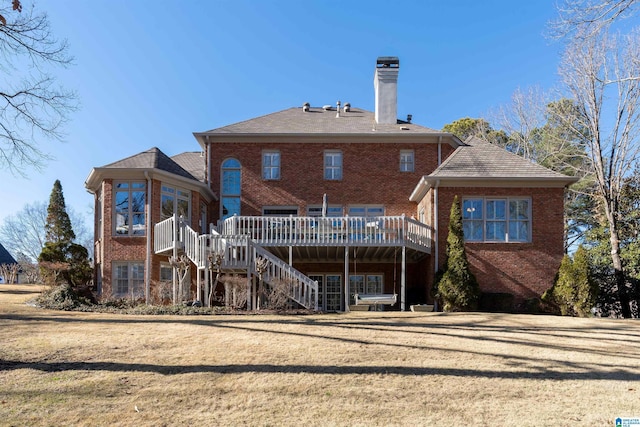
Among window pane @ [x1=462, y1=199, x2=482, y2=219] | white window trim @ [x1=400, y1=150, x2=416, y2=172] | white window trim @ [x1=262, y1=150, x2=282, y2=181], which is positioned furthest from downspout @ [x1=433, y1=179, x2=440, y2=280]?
white window trim @ [x1=262, y1=150, x2=282, y2=181]

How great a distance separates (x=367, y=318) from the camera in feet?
42.9

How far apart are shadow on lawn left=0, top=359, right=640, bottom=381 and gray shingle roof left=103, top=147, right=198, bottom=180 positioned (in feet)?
35.4

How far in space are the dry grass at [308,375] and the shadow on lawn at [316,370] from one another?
1.2 inches

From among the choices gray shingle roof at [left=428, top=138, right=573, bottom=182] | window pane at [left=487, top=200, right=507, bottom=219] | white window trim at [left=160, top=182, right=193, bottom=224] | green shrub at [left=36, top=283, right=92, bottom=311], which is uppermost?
gray shingle roof at [left=428, top=138, right=573, bottom=182]

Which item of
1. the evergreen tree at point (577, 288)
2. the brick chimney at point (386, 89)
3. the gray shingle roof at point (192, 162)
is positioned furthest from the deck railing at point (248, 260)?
the brick chimney at point (386, 89)

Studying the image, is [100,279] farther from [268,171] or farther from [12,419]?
[12,419]

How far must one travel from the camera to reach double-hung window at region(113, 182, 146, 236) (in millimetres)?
17688

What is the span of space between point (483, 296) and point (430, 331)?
22.7ft

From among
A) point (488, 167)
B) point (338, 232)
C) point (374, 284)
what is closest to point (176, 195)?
point (338, 232)

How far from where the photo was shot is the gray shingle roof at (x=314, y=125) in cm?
2072

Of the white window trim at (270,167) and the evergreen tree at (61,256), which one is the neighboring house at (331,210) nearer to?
the white window trim at (270,167)

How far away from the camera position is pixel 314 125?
21.5 m

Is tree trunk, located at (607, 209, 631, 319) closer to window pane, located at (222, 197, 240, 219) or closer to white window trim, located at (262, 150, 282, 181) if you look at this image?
white window trim, located at (262, 150, 282, 181)

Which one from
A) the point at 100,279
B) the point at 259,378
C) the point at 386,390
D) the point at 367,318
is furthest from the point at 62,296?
the point at 386,390
